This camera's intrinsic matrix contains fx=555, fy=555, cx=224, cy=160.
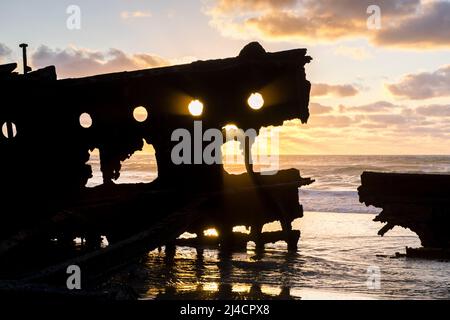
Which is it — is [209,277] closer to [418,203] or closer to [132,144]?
[132,144]

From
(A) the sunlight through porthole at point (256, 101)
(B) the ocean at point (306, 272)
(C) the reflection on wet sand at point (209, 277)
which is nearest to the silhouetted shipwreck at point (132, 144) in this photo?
(A) the sunlight through porthole at point (256, 101)

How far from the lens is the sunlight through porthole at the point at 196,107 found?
10.0 metres

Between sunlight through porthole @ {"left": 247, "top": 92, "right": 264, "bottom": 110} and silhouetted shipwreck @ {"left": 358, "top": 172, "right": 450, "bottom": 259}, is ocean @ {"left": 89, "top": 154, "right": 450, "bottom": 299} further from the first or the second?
sunlight through porthole @ {"left": 247, "top": 92, "right": 264, "bottom": 110}

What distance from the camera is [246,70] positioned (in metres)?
9.64

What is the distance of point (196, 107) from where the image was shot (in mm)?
10047

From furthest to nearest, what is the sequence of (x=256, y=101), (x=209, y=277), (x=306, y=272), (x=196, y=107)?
1. (x=306, y=272)
2. (x=209, y=277)
3. (x=196, y=107)
4. (x=256, y=101)

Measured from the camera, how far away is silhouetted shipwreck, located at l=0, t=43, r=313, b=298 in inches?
380

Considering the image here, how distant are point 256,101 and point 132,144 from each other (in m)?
2.49

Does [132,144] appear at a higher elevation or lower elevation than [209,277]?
higher

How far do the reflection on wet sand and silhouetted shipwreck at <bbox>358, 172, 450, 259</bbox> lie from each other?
3140mm

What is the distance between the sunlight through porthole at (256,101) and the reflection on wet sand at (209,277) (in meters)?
3.11

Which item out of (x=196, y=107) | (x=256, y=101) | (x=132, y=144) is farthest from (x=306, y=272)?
(x=132, y=144)

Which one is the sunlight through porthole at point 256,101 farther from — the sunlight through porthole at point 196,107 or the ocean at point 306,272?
the ocean at point 306,272
